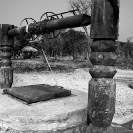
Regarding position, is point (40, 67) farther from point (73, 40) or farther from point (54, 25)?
point (73, 40)

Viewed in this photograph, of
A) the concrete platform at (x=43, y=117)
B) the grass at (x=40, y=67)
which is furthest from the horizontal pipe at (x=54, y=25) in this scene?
the grass at (x=40, y=67)

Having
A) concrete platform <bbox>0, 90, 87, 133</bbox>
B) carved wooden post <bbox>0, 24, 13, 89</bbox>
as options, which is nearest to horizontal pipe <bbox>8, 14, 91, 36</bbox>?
carved wooden post <bbox>0, 24, 13, 89</bbox>

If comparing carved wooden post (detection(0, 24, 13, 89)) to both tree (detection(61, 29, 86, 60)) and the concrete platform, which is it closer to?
the concrete platform

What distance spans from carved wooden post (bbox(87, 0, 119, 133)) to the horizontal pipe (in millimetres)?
163

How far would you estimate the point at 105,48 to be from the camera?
151 centimetres

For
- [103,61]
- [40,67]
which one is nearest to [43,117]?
[103,61]

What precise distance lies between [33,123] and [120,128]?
1863mm

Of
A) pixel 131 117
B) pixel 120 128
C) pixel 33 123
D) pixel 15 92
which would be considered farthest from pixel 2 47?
pixel 131 117

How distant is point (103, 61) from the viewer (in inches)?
60.2

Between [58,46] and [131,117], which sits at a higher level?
[58,46]

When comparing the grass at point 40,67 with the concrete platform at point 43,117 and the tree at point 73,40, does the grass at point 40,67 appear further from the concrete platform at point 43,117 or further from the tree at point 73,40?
the tree at point 73,40

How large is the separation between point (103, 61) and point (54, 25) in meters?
0.75

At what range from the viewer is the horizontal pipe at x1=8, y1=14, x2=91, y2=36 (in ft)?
5.60

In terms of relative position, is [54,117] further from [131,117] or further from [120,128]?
[131,117]
